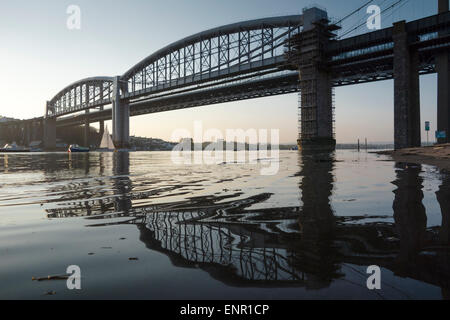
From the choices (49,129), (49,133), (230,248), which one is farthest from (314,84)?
(49,129)

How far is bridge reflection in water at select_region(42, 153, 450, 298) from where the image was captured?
2674mm

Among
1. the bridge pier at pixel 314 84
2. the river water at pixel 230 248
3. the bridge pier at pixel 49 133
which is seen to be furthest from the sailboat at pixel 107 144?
the river water at pixel 230 248

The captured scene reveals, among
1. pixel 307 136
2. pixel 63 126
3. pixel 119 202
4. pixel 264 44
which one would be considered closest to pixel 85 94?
pixel 63 126

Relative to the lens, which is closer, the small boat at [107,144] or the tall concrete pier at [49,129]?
the small boat at [107,144]

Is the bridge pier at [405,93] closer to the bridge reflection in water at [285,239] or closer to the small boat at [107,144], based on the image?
the bridge reflection in water at [285,239]

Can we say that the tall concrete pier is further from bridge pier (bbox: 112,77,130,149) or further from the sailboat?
bridge pier (bbox: 112,77,130,149)

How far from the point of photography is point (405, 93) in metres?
39.2

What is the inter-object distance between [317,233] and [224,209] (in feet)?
7.01

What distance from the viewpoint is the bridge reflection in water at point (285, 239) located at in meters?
2.67

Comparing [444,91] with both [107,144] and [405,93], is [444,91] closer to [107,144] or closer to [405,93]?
[405,93]

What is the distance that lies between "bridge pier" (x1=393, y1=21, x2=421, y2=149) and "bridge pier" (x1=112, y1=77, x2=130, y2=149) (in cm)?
8491

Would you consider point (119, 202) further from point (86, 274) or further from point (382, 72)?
point (382, 72)

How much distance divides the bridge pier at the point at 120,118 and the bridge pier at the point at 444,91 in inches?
3448
